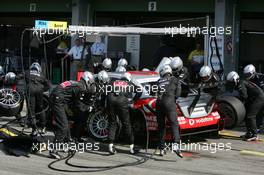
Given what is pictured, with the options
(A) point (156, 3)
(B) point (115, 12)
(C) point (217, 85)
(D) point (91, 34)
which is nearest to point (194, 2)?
(A) point (156, 3)

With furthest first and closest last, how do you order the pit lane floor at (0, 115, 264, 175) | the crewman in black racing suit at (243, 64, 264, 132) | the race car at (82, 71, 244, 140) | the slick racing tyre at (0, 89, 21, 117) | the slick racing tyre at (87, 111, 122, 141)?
the slick racing tyre at (0, 89, 21, 117) < the crewman in black racing suit at (243, 64, 264, 132) < the slick racing tyre at (87, 111, 122, 141) < the race car at (82, 71, 244, 140) < the pit lane floor at (0, 115, 264, 175)

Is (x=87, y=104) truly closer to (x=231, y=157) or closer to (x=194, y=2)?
(x=231, y=157)

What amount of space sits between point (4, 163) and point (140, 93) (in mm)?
2960

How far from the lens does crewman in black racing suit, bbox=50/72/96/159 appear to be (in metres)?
9.43

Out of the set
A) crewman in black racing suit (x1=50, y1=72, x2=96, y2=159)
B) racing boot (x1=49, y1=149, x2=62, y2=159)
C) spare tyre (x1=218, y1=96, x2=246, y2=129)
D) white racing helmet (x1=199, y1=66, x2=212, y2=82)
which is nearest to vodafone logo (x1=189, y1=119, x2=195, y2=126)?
spare tyre (x1=218, y1=96, x2=246, y2=129)

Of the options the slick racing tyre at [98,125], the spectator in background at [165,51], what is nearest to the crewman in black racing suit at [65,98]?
the slick racing tyre at [98,125]

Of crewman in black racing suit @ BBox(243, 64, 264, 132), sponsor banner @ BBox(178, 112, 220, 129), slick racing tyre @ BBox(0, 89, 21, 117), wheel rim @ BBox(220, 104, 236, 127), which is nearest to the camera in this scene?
sponsor banner @ BBox(178, 112, 220, 129)

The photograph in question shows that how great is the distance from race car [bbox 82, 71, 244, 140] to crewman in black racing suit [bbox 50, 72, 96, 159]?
103 centimetres

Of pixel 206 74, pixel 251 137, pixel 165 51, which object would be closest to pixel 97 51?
pixel 165 51

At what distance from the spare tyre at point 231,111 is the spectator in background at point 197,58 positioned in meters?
5.40

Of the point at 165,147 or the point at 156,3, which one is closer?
the point at 165,147

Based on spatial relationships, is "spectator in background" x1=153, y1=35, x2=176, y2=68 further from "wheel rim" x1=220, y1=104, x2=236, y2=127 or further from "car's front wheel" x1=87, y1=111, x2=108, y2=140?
"car's front wheel" x1=87, y1=111, x2=108, y2=140

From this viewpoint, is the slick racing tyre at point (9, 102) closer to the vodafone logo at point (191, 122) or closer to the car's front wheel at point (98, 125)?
the car's front wheel at point (98, 125)

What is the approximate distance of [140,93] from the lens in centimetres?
1027
